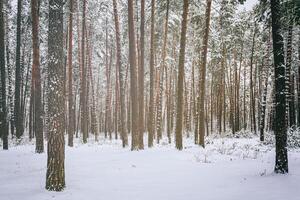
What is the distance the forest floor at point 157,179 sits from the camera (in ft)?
26.1

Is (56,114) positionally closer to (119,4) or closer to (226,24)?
(226,24)

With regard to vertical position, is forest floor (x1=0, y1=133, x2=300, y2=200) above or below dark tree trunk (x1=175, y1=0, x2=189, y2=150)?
below

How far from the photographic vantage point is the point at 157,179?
995cm

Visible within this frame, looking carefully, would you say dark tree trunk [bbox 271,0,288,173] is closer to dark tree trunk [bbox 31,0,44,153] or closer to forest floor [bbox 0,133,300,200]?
forest floor [bbox 0,133,300,200]

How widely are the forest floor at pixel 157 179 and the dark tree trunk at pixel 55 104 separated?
17.6 inches

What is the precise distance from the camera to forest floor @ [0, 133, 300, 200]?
7.94 meters

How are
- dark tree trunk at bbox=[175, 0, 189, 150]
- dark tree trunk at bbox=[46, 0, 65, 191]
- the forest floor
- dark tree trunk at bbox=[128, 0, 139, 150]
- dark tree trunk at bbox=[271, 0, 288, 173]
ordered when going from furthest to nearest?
1. dark tree trunk at bbox=[175, 0, 189, 150]
2. dark tree trunk at bbox=[128, 0, 139, 150]
3. dark tree trunk at bbox=[271, 0, 288, 173]
4. dark tree trunk at bbox=[46, 0, 65, 191]
5. the forest floor

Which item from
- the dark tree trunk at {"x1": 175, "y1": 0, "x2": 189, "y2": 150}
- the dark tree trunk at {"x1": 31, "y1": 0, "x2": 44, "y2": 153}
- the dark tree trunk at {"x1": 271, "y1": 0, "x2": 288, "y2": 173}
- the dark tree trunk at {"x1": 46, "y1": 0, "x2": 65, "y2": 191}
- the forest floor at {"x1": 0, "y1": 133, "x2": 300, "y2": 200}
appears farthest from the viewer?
the dark tree trunk at {"x1": 175, "y1": 0, "x2": 189, "y2": 150}

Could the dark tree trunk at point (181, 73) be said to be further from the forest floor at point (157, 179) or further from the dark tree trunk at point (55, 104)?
the dark tree trunk at point (55, 104)

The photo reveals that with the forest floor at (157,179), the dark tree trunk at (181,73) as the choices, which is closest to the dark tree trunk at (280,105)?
the forest floor at (157,179)

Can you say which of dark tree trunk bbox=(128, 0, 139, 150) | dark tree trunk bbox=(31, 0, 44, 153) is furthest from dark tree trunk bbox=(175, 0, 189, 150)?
dark tree trunk bbox=(31, 0, 44, 153)

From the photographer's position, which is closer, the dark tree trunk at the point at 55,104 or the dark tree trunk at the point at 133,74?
the dark tree trunk at the point at 55,104

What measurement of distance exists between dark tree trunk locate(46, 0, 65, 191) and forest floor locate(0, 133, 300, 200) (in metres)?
0.45

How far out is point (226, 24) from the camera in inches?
1100
